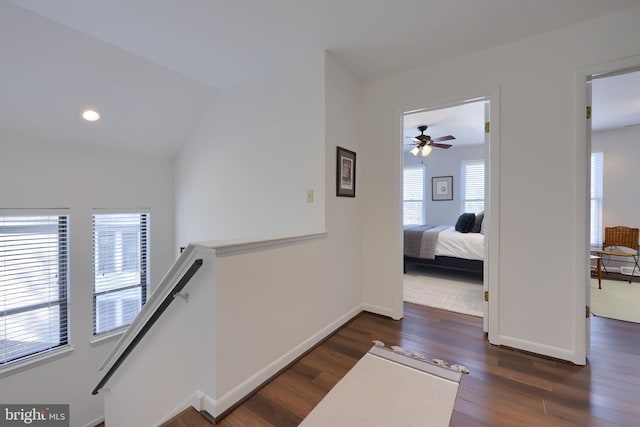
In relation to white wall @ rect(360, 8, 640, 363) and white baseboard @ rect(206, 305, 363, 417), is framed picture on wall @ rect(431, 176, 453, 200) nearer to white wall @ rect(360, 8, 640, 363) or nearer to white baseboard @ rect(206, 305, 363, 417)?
white wall @ rect(360, 8, 640, 363)

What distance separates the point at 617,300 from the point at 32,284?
6.61 metres

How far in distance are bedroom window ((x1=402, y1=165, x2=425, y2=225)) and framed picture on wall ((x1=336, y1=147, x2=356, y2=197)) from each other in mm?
4430

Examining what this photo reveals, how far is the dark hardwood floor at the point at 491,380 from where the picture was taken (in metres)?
1.50

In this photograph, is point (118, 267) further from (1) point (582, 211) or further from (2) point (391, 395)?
(1) point (582, 211)

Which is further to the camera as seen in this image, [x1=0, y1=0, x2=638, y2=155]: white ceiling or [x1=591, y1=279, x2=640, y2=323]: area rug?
[x1=591, y1=279, x2=640, y2=323]: area rug

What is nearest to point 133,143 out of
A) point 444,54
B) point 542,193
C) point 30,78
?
point 30,78

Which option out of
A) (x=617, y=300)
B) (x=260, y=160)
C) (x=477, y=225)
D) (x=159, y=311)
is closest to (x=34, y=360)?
(x=159, y=311)

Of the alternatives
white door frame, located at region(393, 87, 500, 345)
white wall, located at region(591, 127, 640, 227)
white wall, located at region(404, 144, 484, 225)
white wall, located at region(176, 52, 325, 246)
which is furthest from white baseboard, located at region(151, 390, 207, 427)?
white wall, located at region(591, 127, 640, 227)

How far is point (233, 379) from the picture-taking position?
1.59m

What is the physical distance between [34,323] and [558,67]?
5.37 metres

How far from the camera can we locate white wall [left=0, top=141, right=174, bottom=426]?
273 centimetres

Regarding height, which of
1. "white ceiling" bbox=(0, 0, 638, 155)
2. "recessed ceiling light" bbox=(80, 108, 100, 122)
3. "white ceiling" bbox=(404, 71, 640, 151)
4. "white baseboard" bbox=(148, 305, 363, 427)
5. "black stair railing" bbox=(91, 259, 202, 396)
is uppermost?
"white ceiling" bbox=(404, 71, 640, 151)

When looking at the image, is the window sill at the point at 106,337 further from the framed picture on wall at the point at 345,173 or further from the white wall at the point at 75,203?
the framed picture on wall at the point at 345,173

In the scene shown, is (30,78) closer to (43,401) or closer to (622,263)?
(43,401)
